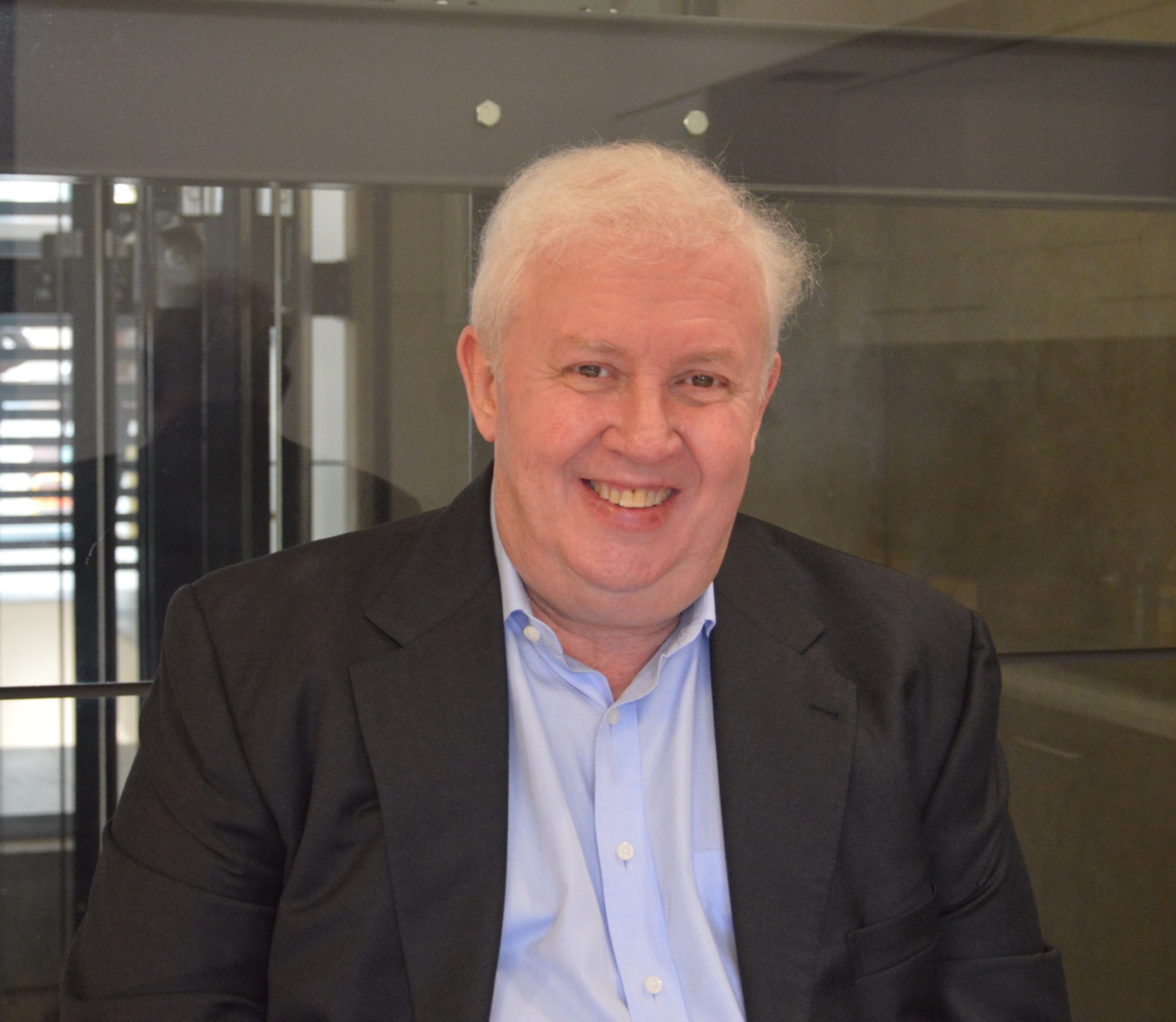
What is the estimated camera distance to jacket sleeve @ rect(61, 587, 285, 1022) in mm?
1549

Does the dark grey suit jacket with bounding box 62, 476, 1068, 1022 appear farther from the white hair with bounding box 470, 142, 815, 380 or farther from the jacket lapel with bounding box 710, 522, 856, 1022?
the white hair with bounding box 470, 142, 815, 380

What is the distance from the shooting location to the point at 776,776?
1690 millimetres

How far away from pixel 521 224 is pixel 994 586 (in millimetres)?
1518

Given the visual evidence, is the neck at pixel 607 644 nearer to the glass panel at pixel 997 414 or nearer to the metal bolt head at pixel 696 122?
the glass panel at pixel 997 414

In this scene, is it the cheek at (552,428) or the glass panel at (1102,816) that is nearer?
the cheek at (552,428)

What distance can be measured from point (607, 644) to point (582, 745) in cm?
15

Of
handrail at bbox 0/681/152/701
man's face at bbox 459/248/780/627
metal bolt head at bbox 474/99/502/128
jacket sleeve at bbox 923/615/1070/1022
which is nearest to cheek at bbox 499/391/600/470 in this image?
man's face at bbox 459/248/780/627

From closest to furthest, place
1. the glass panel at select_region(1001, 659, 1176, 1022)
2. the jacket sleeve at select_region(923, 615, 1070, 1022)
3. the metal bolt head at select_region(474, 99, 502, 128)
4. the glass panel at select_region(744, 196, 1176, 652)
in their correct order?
the jacket sleeve at select_region(923, 615, 1070, 1022), the metal bolt head at select_region(474, 99, 502, 128), the glass panel at select_region(744, 196, 1176, 652), the glass panel at select_region(1001, 659, 1176, 1022)

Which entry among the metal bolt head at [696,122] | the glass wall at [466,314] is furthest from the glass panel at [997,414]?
the metal bolt head at [696,122]

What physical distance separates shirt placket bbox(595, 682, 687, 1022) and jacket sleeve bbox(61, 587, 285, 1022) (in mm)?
402

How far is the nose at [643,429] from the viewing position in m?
1.64

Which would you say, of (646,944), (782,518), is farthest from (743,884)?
(782,518)

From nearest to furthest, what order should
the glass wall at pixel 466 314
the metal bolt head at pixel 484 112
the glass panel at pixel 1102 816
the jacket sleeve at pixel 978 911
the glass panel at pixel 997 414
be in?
1. the jacket sleeve at pixel 978 911
2. the glass wall at pixel 466 314
3. the metal bolt head at pixel 484 112
4. the glass panel at pixel 997 414
5. the glass panel at pixel 1102 816

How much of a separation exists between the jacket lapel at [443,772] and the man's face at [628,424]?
127mm
